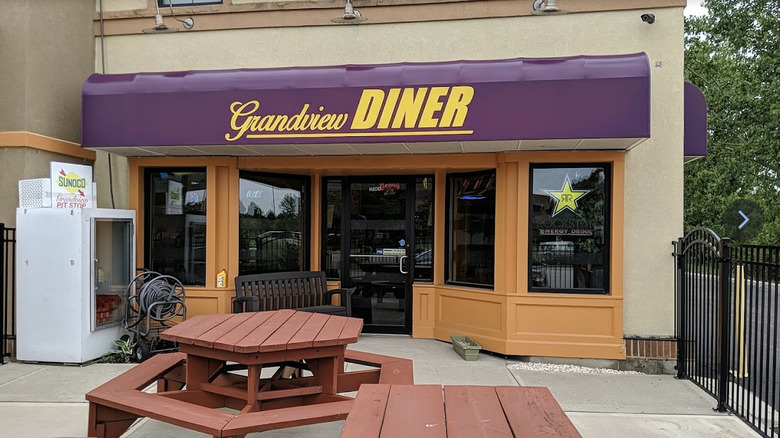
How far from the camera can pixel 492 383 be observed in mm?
5195

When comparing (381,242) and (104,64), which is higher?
(104,64)

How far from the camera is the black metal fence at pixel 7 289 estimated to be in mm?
5855

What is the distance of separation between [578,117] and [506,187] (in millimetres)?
1309

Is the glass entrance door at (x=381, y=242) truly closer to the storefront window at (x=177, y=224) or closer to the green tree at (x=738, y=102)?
the storefront window at (x=177, y=224)

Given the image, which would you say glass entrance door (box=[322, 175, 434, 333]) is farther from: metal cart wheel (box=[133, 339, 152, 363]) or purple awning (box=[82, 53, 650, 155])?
metal cart wheel (box=[133, 339, 152, 363])

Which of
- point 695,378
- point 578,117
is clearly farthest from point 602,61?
point 695,378

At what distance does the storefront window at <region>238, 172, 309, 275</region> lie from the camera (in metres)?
6.95

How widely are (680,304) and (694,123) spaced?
2.35 m

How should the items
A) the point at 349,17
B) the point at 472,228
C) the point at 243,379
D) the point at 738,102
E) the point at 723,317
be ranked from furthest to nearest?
1. the point at 738,102
2. the point at 472,228
3. the point at 349,17
4. the point at 723,317
5. the point at 243,379

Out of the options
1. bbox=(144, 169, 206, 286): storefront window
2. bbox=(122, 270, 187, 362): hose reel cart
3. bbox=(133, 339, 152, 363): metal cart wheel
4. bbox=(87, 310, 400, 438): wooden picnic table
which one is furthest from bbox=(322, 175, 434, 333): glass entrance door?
bbox=(87, 310, 400, 438): wooden picnic table

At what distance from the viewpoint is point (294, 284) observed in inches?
271

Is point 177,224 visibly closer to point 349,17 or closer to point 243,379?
point 243,379

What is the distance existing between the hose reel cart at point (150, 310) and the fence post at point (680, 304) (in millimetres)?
6118

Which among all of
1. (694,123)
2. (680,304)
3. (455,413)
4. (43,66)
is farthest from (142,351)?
(694,123)
